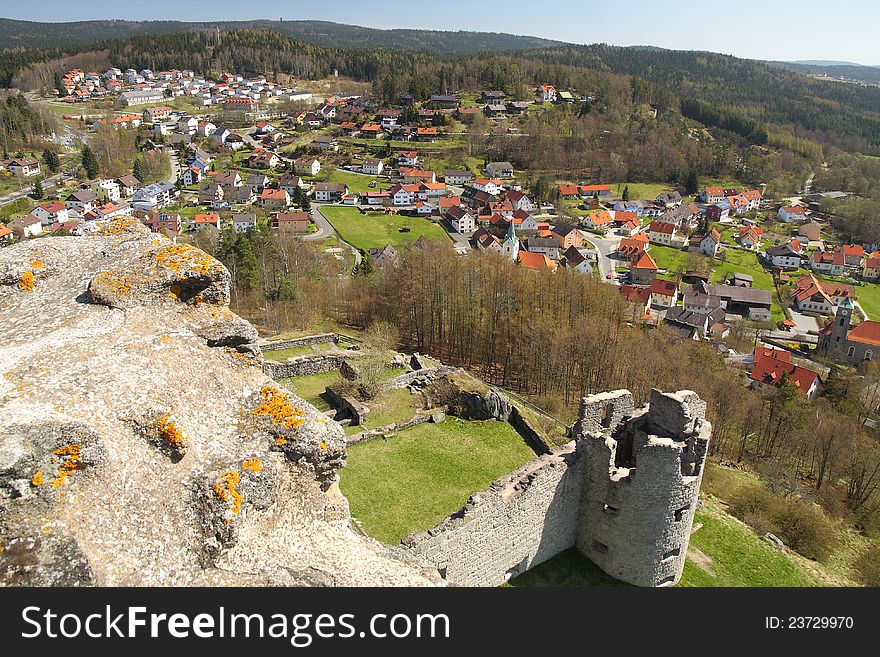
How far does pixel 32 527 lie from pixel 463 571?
38.3 ft

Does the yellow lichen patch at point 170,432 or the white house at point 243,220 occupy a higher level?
the yellow lichen patch at point 170,432

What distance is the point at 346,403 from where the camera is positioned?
29.2 m

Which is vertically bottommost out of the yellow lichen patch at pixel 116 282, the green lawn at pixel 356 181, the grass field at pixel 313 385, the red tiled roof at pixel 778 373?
the red tiled roof at pixel 778 373

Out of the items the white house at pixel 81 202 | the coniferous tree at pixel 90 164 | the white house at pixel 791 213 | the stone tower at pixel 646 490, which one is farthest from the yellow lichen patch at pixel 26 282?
the white house at pixel 791 213

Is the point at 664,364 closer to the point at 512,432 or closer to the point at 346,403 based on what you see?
the point at 512,432

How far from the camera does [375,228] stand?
9344cm

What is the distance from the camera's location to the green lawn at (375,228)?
283 feet

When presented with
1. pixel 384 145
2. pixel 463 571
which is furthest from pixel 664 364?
pixel 384 145

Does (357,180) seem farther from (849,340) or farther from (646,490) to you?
(646,490)

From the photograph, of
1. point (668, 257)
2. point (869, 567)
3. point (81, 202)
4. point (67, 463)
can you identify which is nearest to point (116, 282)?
point (67, 463)

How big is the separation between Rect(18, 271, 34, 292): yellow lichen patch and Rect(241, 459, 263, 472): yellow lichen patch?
24.2 ft

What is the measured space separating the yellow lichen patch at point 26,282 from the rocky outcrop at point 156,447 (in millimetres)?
30

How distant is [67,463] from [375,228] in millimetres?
86803

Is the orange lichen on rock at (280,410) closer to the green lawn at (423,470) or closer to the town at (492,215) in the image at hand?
the green lawn at (423,470)
